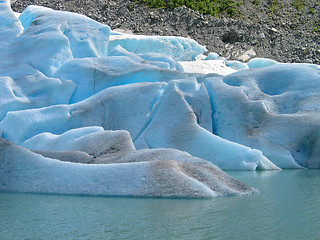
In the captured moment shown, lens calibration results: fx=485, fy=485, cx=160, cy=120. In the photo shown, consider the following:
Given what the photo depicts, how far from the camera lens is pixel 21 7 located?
22.5 m

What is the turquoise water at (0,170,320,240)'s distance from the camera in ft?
13.1

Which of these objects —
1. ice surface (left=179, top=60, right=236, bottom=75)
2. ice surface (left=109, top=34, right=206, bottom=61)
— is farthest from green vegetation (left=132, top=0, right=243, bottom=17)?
ice surface (left=179, top=60, right=236, bottom=75)

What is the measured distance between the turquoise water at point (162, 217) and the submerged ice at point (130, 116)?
0.94ft

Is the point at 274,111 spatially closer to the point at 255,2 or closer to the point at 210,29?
the point at 210,29

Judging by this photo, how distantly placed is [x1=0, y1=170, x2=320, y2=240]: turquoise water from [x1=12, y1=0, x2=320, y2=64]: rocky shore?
15101mm

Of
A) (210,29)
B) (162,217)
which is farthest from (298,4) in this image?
(162,217)

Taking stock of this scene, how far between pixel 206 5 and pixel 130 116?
16.0m

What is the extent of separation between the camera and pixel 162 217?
4488 millimetres

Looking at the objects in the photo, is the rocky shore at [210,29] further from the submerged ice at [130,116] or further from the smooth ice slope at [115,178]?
the smooth ice slope at [115,178]

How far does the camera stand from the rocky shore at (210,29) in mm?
20438

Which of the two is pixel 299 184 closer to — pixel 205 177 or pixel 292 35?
pixel 205 177

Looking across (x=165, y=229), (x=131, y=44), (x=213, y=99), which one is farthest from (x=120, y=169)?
(x=131, y=44)

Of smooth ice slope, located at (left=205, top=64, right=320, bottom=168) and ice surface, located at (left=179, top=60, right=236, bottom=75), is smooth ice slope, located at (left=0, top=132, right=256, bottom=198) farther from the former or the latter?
ice surface, located at (left=179, top=60, right=236, bottom=75)

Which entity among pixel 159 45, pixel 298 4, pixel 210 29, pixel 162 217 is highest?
pixel 162 217
